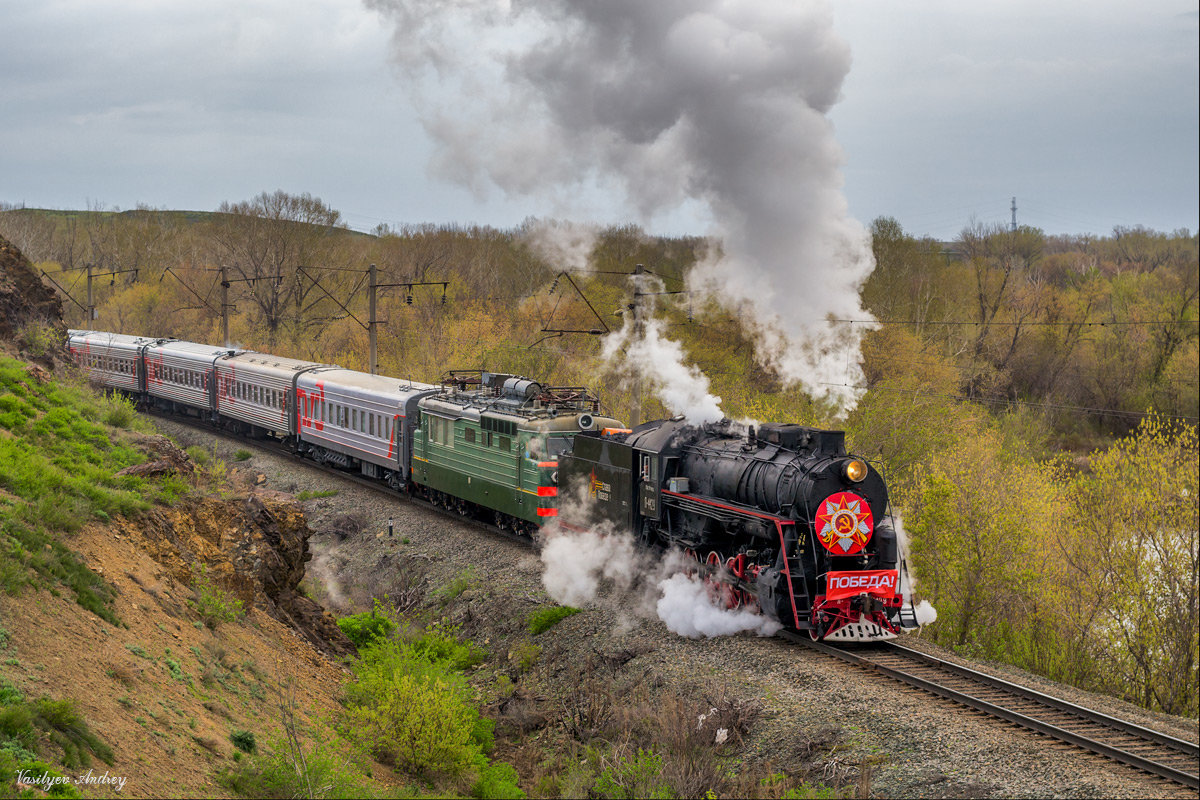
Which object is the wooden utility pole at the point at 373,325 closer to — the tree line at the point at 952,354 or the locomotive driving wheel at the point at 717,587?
the tree line at the point at 952,354

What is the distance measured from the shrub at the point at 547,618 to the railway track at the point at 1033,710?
417 centimetres

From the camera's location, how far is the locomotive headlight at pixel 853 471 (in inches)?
533

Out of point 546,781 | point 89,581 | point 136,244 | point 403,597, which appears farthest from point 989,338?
point 136,244

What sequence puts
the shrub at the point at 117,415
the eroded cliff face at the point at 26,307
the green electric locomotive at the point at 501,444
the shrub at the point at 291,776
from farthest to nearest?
the green electric locomotive at the point at 501,444
the eroded cliff face at the point at 26,307
the shrub at the point at 117,415
the shrub at the point at 291,776

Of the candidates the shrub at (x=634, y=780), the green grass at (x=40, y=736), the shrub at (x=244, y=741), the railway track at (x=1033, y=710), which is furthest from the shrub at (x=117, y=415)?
the railway track at (x=1033, y=710)

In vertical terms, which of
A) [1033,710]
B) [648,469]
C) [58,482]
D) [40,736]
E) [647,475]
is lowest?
[1033,710]

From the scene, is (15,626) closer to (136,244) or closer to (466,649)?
(466,649)

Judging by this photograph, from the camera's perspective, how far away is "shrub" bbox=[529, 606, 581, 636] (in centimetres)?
1655

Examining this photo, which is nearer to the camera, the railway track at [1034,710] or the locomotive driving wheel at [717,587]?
the railway track at [1034,710]

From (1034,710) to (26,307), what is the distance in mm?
20147

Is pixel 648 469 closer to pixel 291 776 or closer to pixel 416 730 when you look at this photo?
pixel 416 730

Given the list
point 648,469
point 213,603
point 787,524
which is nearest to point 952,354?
point 648,469

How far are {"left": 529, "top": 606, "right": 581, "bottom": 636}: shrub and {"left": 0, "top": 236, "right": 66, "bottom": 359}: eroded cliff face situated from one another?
36.8 feet

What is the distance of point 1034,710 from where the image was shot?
447 inches
